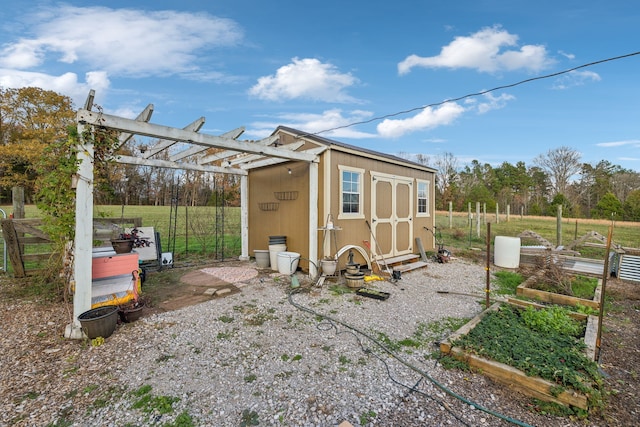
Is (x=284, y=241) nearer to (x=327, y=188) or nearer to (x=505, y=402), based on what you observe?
(x=327, y=188)

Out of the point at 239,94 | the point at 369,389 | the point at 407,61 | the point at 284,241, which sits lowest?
the point at 369,389

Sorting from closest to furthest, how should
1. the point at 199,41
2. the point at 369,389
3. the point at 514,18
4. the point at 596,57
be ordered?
the point at 369,389 < the point at 596,57 < the point at 514,18 < the point at 199,41

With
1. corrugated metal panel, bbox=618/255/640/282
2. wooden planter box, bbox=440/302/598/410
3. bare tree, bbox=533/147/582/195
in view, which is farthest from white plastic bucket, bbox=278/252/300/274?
bare tree, bbox=533/147/582/195

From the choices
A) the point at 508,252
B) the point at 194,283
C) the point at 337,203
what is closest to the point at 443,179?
the point at 508,252

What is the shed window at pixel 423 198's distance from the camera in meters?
8.36

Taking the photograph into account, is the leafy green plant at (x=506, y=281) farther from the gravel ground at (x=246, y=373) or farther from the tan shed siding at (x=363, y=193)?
the tan shed siding at (x=363, y=193)

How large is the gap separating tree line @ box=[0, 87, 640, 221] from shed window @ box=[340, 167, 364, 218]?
163 inches

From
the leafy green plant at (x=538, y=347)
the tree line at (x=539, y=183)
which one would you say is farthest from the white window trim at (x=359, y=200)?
the tree line at (x=539, y=183)

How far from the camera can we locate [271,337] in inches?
125

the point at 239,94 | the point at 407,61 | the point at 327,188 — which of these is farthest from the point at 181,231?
the point at 407,61

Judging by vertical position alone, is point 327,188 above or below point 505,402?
above

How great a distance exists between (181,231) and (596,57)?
1320 centimetres

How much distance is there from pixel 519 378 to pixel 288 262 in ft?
14.3

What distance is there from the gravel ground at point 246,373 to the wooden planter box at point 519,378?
0.36 ft
